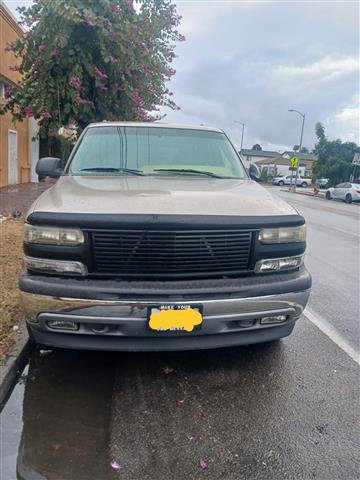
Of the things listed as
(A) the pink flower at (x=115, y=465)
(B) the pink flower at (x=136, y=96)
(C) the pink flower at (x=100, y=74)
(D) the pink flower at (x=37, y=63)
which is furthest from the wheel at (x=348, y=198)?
(A) the pink flower at (x=115, y=465)

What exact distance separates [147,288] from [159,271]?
0.51 ft

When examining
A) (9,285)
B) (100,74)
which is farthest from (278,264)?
(100,74)

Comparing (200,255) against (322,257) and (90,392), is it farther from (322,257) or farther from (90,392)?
(322,257)

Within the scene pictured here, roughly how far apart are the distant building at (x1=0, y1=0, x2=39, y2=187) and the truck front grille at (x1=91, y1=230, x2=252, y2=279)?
40.8 ft

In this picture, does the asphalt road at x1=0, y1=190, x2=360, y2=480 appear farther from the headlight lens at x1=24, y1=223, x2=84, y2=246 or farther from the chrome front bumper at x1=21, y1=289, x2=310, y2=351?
the headlight lens at x1=24, y1=223, x2=84, y2=246

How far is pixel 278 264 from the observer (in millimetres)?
3121

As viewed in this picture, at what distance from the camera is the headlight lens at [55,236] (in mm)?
2820

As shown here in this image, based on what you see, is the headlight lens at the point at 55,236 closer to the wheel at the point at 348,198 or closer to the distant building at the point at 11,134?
the distant building at the point at 11,134

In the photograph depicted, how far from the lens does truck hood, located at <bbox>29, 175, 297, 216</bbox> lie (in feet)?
9.54

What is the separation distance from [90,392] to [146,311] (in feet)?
2.67

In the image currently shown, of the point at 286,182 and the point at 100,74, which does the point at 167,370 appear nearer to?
the point at 100,74

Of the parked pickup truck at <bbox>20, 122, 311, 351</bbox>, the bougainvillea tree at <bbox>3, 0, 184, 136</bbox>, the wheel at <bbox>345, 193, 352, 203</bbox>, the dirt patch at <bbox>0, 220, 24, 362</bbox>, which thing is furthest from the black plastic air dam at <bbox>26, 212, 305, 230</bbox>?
the wheel at <bbox>345, 193, 352, 203</bbox>

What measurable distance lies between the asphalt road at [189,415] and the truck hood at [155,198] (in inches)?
51.3

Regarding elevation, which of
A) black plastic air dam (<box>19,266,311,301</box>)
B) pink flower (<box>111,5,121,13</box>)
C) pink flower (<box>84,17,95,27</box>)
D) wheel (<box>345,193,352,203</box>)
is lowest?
wheel (<box>345,193,352,203</box>)
